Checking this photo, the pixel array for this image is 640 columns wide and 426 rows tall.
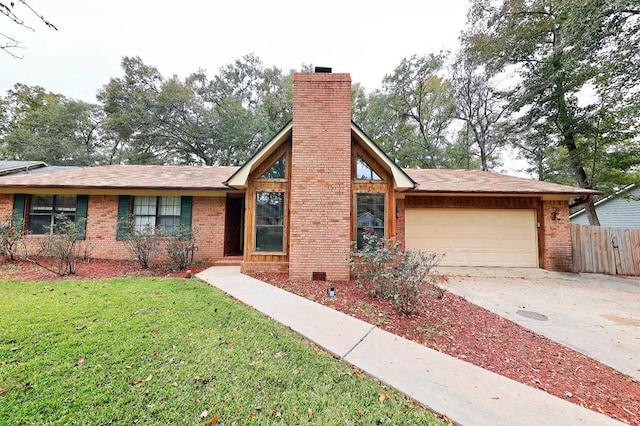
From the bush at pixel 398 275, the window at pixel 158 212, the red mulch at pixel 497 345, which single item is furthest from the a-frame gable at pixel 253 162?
the bush at pixel 398 275

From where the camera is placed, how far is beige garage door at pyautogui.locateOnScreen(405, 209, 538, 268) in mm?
8961

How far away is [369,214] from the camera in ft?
24.2

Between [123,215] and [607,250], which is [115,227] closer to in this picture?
[123,215]

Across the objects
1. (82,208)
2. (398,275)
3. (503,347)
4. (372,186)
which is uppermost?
(372,186)

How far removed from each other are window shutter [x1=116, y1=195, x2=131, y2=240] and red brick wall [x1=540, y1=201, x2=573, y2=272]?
51.2 ft

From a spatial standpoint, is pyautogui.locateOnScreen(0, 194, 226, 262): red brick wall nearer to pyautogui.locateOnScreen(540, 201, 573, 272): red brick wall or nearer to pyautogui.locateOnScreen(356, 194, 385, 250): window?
pyautogui.locateOnScreen(356, 194, 385, 250): window

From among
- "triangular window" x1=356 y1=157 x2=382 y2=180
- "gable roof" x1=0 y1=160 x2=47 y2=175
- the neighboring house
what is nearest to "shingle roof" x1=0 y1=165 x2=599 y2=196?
"triangular window" x1=356 y1=157 x2=382 y2=180

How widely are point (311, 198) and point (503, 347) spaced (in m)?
4.94

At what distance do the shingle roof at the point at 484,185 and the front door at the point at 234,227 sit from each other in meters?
7.11

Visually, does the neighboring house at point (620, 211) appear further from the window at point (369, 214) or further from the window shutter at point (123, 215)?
the window shutter at point (123, 215)

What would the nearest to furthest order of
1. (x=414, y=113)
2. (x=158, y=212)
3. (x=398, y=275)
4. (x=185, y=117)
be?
1. (x=398, y=275)
2. (x=158, y=212)
3. (x=414, y=113)
4. (x=185, y=117)

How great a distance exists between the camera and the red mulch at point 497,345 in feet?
8.74

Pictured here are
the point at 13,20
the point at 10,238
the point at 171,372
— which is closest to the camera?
the point at 13,20

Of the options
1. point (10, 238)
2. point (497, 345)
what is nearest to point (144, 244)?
point (10, 238)
